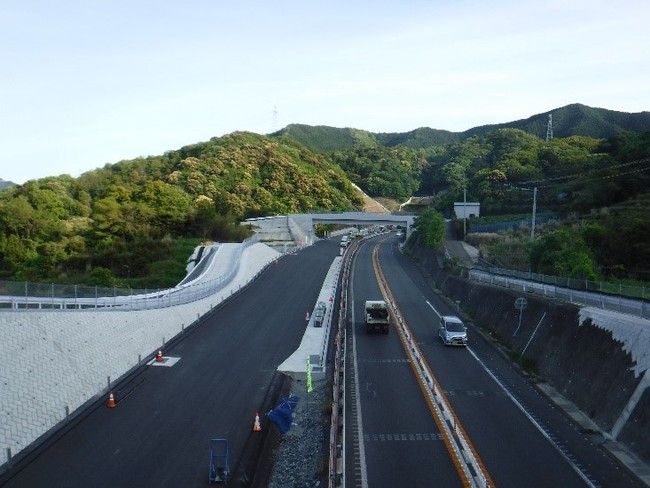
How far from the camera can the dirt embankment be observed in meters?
16.7

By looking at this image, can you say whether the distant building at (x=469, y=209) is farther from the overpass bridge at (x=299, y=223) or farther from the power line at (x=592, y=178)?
the power line at (x=592, y=178)

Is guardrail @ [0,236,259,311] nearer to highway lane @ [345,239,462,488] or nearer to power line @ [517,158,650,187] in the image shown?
highway lane @ [345,239,462,488]

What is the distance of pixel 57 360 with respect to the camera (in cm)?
1916

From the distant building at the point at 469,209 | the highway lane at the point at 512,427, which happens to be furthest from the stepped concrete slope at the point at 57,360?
the distant building at the point at 469,209

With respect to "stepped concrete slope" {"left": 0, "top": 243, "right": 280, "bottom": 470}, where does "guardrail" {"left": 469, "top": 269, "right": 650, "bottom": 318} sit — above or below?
above

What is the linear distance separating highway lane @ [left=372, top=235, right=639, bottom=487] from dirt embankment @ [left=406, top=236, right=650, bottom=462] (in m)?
0.90

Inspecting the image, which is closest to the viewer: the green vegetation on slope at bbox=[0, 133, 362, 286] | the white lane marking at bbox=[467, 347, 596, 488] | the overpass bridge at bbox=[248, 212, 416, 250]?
the white lane marking at bbox=[467, 347, 596, 488]

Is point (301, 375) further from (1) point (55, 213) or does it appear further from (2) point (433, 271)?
(1) point (55, 213)

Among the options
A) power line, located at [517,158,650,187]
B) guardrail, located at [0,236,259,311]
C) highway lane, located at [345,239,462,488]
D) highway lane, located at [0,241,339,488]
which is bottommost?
highway lane, located at [0,241,339,488]

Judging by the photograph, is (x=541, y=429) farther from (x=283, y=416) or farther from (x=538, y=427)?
(x=283, y=416)

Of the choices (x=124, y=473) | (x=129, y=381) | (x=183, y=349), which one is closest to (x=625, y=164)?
(x=183, y=349)

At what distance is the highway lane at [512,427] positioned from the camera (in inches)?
574

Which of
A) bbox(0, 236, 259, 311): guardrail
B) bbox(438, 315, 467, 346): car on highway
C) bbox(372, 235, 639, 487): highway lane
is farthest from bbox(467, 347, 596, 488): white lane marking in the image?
bbox(0, 236, 259, 311): guardrail

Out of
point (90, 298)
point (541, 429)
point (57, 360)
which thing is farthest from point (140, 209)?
point (541, 429)
